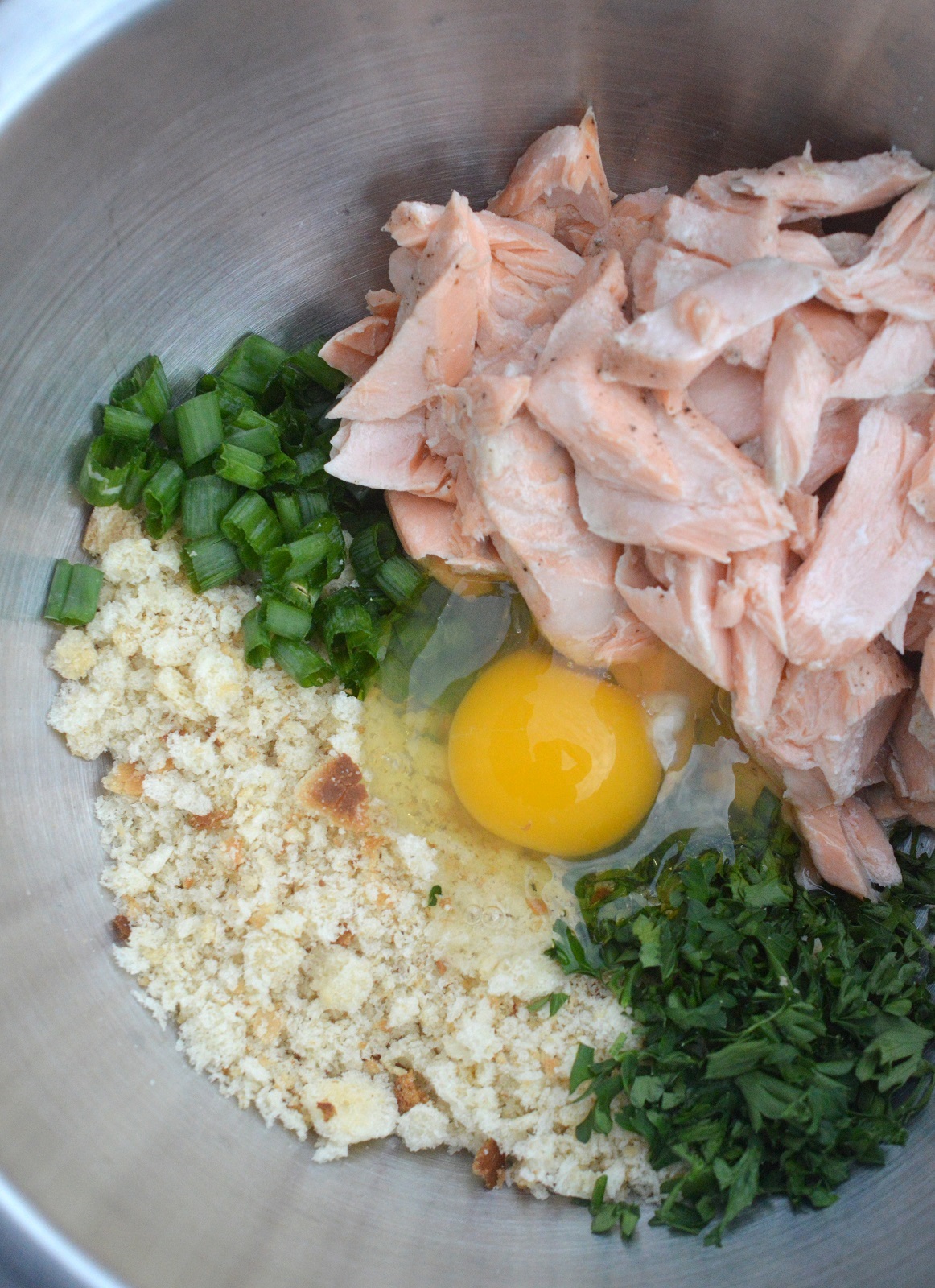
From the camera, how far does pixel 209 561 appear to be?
94.3 inches


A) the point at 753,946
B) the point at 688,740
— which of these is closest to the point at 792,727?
the point at 688,740

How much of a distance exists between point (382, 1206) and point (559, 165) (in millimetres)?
2498

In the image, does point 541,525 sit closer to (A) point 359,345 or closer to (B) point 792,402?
(B) point 792,402

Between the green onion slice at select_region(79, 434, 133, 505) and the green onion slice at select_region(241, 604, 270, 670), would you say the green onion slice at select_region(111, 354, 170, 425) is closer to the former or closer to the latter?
the green onion slice at select_region(79, 434, 133, 505)

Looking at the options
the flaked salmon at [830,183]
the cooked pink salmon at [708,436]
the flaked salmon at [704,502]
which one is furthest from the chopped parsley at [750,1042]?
the flaked salmon at [830,183]

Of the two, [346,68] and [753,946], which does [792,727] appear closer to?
[753,946]

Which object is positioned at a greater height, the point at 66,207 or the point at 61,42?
the point at 61,42

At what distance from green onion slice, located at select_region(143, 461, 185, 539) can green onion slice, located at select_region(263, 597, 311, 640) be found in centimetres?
32

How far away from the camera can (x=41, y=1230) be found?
1.86 m

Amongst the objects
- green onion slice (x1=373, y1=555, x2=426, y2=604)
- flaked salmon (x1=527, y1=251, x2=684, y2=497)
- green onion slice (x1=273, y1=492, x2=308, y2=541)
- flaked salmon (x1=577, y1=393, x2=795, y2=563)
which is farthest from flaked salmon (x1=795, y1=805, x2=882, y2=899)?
green onion slice (x1=273, y1=492, x2=308, y2=541)

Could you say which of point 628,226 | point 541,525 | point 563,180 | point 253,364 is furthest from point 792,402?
point 253,364

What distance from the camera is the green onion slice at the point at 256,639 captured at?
2.36m

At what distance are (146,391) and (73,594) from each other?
0.52m

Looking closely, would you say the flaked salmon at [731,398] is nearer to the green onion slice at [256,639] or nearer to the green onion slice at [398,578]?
the green onion slice at [398,578]
